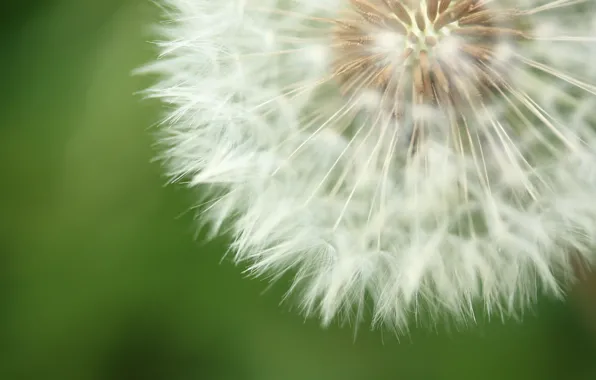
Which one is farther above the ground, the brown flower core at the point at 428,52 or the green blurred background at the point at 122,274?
the brown flower core at the point at 428,52

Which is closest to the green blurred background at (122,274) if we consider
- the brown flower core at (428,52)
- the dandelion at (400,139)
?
the dandelion at (400,139)

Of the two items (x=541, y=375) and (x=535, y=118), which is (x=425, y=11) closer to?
(x=535, y=118)

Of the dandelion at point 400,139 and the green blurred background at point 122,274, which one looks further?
the green blurred background at point 122,274

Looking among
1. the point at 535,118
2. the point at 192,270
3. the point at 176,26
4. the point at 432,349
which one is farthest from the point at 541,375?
the point at 176,26

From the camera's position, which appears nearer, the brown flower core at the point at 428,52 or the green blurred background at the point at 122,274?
→ the brown flower core at the point at 428,52

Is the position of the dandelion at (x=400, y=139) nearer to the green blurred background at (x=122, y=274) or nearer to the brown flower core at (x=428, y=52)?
the brown flower core at (x=428, y=52)

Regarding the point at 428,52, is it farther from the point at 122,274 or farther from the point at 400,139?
the point at 122,274
